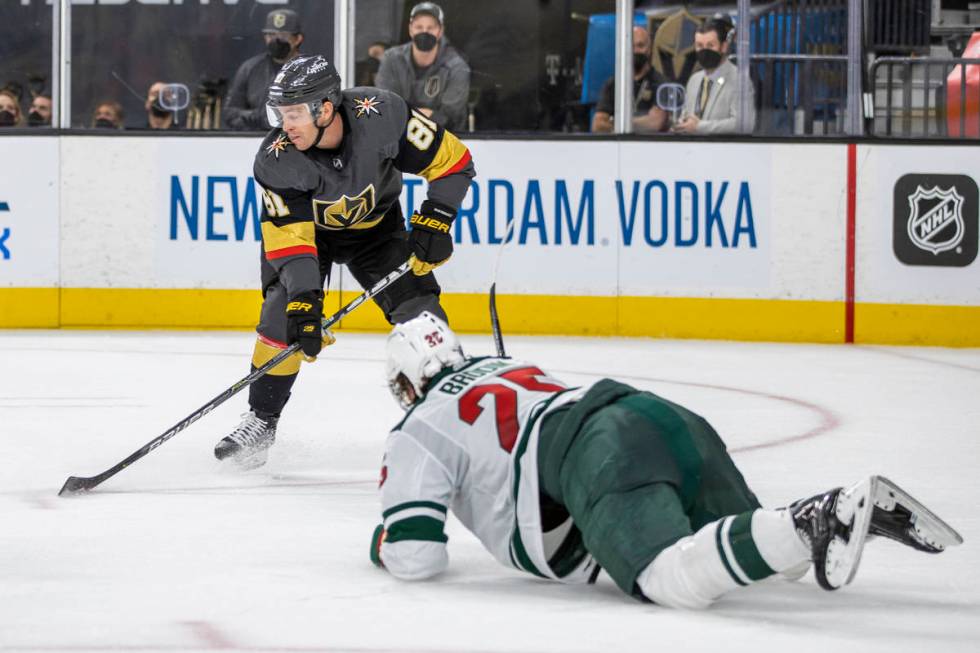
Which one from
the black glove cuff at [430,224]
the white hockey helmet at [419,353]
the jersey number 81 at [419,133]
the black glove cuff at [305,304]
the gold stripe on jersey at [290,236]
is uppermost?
the jersey number 81 at [419,133]

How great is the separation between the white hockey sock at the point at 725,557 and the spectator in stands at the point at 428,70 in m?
5.40

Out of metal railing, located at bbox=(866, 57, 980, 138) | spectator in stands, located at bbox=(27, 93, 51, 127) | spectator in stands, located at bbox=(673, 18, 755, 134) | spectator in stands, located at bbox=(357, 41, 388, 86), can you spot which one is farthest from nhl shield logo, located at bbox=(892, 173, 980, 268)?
spectator in stands, located at bbox=(27, 93, 51, 127)

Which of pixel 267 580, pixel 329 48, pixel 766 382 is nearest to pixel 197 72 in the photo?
pixel 329 48

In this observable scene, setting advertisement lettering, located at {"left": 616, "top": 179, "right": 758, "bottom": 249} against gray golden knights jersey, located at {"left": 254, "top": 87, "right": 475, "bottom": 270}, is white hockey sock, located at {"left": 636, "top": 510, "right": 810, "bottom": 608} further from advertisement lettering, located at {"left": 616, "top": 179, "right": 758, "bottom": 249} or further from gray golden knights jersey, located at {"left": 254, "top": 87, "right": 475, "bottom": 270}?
advertisement lettering, located at {"left": 616, "top": 179, "right": 758, "bottom": 249}

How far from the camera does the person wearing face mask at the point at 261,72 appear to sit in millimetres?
7879

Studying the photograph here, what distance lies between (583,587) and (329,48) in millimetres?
5377

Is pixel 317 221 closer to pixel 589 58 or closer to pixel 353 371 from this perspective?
pixel 353 371

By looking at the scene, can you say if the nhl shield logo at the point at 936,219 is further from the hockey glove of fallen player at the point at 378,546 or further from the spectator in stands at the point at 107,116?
the hockey glove of fallen player at the point at 378,546

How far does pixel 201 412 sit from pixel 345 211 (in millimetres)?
662

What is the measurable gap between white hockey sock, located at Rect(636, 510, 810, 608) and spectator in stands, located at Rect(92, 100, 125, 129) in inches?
230

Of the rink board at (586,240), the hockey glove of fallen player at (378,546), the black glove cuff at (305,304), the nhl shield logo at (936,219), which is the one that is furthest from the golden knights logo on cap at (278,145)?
the nhl shield logo at (936,219)

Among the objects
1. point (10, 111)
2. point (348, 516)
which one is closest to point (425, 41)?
point (10, 111)

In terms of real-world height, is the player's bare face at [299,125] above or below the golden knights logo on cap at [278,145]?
above

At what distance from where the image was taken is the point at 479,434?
2.82m
